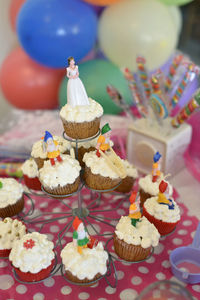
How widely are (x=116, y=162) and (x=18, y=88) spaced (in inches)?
43.5

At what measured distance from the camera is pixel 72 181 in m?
1.12

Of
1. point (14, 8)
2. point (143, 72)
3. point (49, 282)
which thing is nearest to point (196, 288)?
point (49, 282)

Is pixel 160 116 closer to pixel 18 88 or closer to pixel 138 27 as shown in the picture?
pixel 138 27

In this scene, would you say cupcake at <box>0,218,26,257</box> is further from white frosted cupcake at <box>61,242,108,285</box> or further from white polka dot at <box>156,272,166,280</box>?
white polka dot at <box>156,272,166,280</box>

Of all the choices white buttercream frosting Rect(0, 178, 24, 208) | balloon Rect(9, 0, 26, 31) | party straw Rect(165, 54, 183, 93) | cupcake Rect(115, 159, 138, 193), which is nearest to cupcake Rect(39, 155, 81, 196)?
white buttercream frosting Rect(0, 178, 24, 208)

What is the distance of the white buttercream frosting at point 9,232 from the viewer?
1192mm

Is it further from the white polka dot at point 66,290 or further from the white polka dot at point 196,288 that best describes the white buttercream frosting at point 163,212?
the white polka dot at point 66,290

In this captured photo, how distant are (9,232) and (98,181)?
0.34m

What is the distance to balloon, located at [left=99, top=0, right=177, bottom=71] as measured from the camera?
1845mm

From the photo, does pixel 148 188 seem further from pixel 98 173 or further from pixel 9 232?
pixel 9 232

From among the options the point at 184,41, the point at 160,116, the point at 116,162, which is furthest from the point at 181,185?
the point at 184,41

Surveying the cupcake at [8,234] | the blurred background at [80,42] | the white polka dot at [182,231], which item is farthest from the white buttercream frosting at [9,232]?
the blurred background at [80,42]

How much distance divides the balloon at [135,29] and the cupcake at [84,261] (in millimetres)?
1136

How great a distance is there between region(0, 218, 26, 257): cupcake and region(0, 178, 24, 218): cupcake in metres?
0.08
